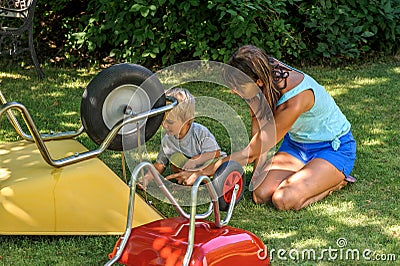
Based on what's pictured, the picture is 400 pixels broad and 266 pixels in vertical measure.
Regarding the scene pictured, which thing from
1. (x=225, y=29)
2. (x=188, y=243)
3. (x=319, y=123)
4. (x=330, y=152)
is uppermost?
(x=188, y=243)

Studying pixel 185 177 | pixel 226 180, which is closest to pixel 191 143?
pixel 185 177

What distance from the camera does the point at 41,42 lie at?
7.92 metres

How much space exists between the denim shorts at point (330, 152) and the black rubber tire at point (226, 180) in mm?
863

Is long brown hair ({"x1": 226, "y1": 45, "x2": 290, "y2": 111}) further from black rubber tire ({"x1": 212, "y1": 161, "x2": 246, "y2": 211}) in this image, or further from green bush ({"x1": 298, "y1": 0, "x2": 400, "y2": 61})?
green bush ({"x1": 298, "y1": 0, "x2": 400, "y2": 61})

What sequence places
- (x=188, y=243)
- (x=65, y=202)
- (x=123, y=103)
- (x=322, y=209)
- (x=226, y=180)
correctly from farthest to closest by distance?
(x=322, y=209)
(x=123, y=103)
(x=65, y=202)
(x=226, y=180)
(x=188, y=243)

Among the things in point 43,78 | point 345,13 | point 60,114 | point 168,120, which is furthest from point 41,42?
point 168,120

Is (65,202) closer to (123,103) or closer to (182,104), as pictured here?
(123,103)

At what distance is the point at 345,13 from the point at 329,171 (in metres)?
3.11

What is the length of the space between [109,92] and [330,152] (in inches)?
52.7

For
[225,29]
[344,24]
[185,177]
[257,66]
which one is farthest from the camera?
[344,24]

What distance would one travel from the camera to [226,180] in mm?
3510

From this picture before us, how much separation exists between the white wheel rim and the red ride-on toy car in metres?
0.54

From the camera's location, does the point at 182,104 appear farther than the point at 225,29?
No

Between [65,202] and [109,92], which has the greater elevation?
[109,92]
